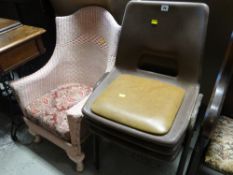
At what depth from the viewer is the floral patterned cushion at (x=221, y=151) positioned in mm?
879

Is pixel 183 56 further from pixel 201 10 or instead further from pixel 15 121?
pixel 15 121

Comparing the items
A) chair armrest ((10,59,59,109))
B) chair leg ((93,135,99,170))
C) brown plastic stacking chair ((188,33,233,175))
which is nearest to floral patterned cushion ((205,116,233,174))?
brown plastic stacking chair ((188,33,233,175))

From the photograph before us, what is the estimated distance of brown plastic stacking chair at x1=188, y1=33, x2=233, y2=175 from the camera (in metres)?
0.86

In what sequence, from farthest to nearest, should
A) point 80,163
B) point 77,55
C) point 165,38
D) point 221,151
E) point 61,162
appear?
point 77,55 < point 61,162 < point 80,163 < point 165,38 < point 221,151

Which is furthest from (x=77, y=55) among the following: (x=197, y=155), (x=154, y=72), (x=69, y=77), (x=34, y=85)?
(x=197, y=155)

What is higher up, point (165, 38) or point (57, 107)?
point (165, 38)

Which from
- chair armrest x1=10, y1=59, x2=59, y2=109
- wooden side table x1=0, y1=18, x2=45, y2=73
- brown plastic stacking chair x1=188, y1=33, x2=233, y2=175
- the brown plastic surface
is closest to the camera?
brown plastic stacking chair x1=188, y1=33, x2=233, y2=175

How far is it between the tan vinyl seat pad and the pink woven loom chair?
0.23 metres

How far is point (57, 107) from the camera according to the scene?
1392 mm

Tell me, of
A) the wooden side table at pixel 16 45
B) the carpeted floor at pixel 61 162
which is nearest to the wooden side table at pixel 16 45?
the wooden side table at pixel 16 45

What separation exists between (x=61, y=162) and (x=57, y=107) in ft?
1.32

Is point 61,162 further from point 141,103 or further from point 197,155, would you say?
point 197,155

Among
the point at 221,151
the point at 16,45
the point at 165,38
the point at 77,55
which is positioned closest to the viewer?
the point at 221,151

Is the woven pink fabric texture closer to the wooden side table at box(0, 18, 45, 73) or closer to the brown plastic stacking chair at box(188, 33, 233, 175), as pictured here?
the wooden side table at box(0, 18, 45, 73)
